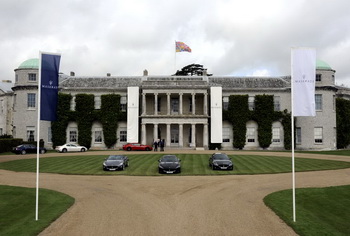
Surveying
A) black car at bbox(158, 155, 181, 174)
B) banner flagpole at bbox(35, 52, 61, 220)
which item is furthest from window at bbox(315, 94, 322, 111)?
banner flagpole at bbox(35, 52, 61, 220)

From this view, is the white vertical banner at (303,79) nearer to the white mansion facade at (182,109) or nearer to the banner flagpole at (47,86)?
the banner flagpole at (47,86)

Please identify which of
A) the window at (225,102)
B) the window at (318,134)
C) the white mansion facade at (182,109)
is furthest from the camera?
the window at (225,102)

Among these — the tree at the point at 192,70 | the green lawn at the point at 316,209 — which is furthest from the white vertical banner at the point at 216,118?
the green lawn at the point at 316,209

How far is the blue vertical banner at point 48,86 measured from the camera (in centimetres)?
1488

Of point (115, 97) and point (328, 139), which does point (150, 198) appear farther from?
point (328, 139)

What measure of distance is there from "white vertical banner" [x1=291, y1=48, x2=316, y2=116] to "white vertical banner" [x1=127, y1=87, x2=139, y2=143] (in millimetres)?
42976

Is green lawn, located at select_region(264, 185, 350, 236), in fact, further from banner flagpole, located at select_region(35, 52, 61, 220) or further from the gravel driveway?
banner flagpole, located at select_region(35, 52, 61, 220)

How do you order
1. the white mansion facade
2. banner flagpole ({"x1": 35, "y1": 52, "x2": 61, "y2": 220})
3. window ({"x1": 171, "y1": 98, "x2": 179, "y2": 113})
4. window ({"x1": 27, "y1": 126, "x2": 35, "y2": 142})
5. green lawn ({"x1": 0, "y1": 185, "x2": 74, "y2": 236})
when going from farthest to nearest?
window ({"x1": 171, "y1": 98, "x2": 179, "y2": 113}), window ({"x1": 27, "y1": 126, "x2": 35, "y2": 142}), the white mansion facade, banner flagpole ({"x1": 35, "y1": 52, "x2": 61, "y2": 220}), green lawn ({"x1": 0, "y1": 185, "x2": 74, "y2": 236})

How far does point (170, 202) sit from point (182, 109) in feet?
141

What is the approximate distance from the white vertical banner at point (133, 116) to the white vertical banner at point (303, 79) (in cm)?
4298

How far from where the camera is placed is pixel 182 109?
59.4m

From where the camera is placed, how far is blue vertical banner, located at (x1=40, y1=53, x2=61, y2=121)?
14.9 metres

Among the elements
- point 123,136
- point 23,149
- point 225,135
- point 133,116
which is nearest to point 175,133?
point 133,116

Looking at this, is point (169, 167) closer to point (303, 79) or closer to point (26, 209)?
point (26, 209)
